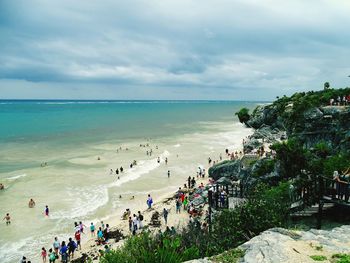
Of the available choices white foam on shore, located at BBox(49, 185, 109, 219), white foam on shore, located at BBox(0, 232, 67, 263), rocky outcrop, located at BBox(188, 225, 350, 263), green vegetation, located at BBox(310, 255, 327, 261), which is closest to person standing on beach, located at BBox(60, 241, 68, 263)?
white foam on shore, located at BBox(0, 232, 67, 263)

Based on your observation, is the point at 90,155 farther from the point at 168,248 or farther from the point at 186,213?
the point at 168,248

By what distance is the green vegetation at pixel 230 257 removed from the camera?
27.8 feet

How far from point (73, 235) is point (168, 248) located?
1939 cm

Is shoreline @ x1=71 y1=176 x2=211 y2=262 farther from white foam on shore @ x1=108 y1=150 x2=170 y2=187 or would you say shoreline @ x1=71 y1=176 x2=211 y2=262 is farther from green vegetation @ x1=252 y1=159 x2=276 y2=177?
white foam on shore @ x1=108 y1=150 x2=170 y2=187

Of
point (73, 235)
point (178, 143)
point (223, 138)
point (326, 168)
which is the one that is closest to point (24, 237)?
point (73, 235)

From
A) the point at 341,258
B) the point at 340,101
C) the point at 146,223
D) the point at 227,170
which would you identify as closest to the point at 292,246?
the point at 341,258

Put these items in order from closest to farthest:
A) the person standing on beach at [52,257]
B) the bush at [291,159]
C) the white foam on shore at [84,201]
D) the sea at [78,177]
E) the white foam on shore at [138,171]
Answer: the person standing on beach at [52,257] → the bush at [291,159] → the sea at [78,177] → the white foam on shore at [84,201] → the white foam on shore at [138,171]

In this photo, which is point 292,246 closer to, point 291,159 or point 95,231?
point 291,159

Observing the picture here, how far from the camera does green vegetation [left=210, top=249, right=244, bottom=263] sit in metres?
8.47

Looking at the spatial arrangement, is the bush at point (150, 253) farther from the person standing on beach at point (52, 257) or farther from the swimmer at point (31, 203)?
the swimmer at point (31, 203)

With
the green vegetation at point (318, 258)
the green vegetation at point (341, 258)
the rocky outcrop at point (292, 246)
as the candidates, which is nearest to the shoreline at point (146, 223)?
the rocky outcrop at point (292, 246)

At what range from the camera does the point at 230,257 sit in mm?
8617

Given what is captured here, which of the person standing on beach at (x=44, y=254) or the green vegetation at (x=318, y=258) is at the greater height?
the green vegetation at (x=318, y=258)

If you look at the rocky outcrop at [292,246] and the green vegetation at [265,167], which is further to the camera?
the green vegetation at [265,167]
